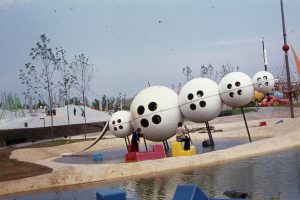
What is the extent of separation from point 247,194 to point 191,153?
32.8 feet

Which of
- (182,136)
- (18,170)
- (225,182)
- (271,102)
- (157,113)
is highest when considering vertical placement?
(271,102)

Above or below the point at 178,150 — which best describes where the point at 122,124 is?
above

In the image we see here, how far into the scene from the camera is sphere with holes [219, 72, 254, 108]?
2291 centimetres

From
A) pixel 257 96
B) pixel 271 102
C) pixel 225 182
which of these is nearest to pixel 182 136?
pixel 225 182

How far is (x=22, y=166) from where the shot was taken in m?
22.2

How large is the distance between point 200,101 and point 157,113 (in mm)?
2177

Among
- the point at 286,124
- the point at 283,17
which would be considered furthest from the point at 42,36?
the point at 286,124

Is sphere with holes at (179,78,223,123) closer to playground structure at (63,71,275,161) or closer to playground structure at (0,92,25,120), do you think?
playground structure at (63,71,275,161)

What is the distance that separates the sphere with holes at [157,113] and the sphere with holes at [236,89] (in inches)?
96.8

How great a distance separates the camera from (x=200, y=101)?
2270 centimetres

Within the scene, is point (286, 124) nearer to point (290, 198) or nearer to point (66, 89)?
point (290, 198)

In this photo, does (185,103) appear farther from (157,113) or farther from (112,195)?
(112,195)

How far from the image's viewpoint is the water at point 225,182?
12.4m

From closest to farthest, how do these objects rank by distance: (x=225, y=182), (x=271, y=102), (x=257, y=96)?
(x=225, y=182)
(x=271, y=102)
(x=257, y=96)
